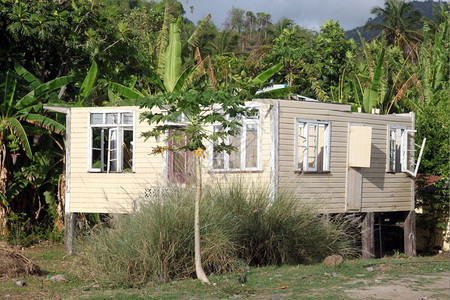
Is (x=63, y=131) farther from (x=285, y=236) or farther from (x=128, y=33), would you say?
(x=285, y=236)

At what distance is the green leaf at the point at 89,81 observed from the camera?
18.4 metres

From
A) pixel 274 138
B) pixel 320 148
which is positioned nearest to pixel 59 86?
pixel 274 138

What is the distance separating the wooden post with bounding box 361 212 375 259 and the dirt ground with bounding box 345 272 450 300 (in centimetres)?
567

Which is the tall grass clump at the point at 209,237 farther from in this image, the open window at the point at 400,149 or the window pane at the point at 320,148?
the open window at the point at 400,149

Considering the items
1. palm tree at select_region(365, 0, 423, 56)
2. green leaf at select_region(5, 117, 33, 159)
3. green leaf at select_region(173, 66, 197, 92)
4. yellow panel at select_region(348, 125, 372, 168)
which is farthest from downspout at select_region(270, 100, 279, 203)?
palm tree at select_region(365, 0, 423, 56)

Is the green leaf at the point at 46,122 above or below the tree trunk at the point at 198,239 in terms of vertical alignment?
above

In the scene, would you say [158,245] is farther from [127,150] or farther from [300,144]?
[127,150]

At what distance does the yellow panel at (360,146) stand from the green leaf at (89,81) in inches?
267

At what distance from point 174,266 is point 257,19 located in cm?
5944

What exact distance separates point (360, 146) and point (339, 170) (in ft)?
2.49

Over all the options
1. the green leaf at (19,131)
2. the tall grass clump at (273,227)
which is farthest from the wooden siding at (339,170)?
the green leaf at (19,131)

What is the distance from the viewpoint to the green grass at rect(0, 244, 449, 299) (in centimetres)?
991

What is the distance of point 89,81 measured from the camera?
18.6 m

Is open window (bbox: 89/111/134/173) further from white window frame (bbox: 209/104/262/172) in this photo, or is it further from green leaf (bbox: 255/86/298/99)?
green leaf (bbox: 255/86/298/99)
